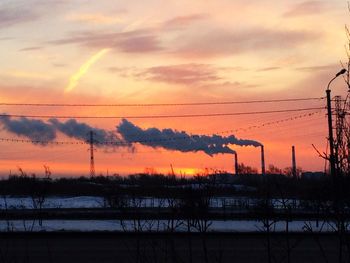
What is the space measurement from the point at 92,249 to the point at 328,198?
12217 millimetres

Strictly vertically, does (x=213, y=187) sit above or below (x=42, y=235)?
above

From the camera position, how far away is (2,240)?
19.7 meters

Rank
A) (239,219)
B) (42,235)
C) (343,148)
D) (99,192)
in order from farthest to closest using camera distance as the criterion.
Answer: (99,192)
(239,219)
(42,235)
(343,148)

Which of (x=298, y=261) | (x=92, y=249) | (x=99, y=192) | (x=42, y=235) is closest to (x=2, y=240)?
(x=42, y=235)

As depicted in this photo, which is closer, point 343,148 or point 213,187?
point 343,148

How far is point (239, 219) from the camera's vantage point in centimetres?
3066

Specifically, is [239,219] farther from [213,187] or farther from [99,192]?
[99,192]

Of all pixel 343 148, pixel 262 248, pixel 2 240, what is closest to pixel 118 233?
pixel 2 240

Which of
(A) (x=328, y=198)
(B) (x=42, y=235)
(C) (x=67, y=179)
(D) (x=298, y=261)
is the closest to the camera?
(A) (x=328, y=198)

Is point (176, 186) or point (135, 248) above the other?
point (176, 186)

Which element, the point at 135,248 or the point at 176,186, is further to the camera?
the point at 135,248

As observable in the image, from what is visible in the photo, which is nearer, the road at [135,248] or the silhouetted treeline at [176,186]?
the silhouetted treeline at [176,186]

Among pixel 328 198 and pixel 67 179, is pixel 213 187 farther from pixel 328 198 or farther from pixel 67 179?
pixel 67 179

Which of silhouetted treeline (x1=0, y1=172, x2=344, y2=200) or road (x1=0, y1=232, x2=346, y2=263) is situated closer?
silhouetted treeline (x1=0, y1=172, x2=344, y2=200)
